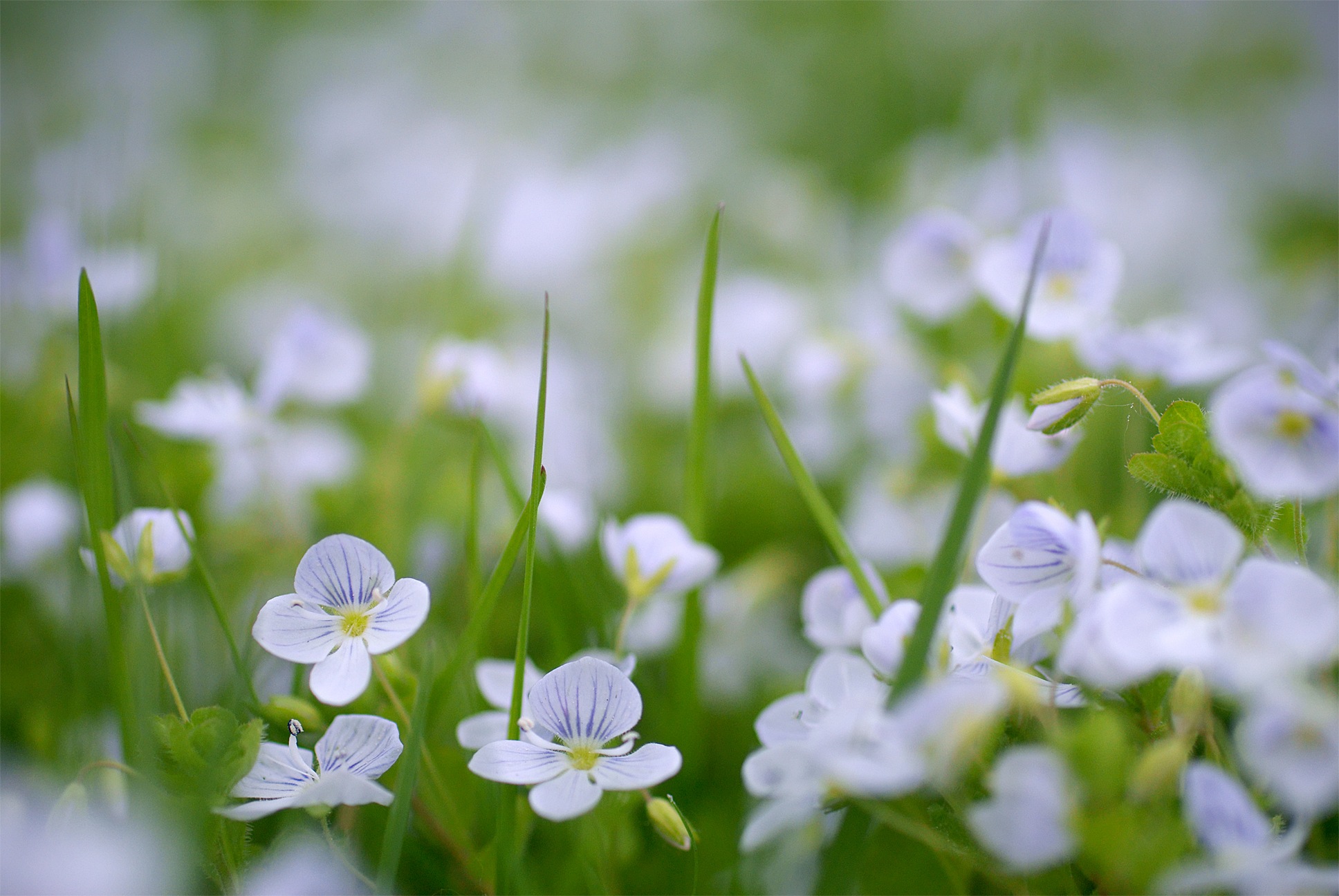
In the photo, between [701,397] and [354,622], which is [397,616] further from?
[701,397]

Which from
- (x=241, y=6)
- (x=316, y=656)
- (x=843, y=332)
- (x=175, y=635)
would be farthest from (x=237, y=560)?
(x=241, y=6)

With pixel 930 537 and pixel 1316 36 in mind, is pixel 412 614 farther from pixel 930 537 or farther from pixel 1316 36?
pixel 1316 36

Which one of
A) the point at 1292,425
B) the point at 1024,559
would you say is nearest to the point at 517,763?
the point at 1024,559

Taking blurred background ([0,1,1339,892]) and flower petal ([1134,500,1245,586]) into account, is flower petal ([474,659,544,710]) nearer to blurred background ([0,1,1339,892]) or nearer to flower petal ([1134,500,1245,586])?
blurred background ([0,1,1339,892])

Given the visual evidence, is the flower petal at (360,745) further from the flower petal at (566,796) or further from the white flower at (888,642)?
the white flower at (888,642)

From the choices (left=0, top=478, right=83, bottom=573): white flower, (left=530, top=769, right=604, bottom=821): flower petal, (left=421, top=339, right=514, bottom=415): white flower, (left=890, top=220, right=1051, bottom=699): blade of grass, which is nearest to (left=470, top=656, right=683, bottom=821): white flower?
(left=530, top=769, right=604, bottom=821): flower petal
